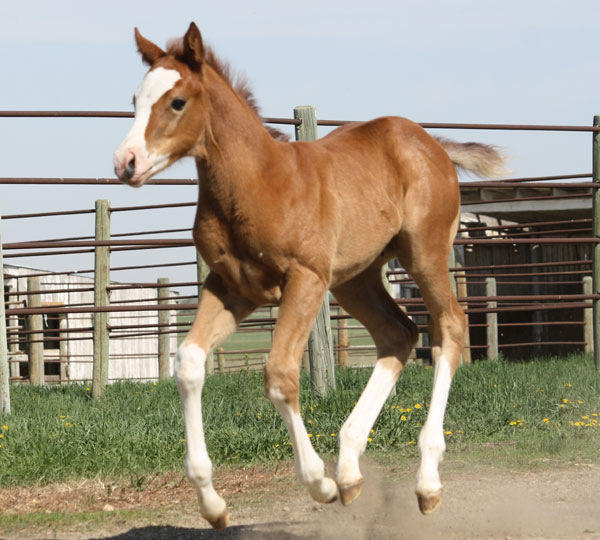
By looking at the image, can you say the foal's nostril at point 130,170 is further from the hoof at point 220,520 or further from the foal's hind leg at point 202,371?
the hoof at point 220,520

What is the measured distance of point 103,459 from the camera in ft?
17.0

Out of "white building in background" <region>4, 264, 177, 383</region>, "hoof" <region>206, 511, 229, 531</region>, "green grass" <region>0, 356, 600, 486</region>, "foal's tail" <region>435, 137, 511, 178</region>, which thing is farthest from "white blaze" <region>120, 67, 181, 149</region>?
"white building in background" <region>4, 264, 177, 383</region>

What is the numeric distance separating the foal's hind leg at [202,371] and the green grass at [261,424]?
1.63 m

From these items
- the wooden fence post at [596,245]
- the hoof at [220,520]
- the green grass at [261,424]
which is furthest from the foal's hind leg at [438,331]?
the wooden fence post at [596,245]

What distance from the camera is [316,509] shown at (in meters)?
4.43

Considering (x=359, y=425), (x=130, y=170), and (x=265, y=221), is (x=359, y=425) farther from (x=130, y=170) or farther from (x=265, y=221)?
(x=130, y=170)

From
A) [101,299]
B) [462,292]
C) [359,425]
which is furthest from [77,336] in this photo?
[359,425]

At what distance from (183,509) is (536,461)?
218 centimetres

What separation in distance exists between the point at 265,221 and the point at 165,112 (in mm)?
561

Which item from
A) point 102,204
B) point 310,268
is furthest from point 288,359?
point 102,204

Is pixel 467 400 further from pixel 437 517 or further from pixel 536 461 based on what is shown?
pixel 437 517

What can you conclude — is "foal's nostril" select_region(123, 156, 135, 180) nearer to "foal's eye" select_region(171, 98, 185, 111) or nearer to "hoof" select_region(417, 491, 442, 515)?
"foal's eye" select_region(171, 98, 185, 111)

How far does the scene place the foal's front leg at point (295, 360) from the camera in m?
3.37

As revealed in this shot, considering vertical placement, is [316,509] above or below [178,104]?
below
